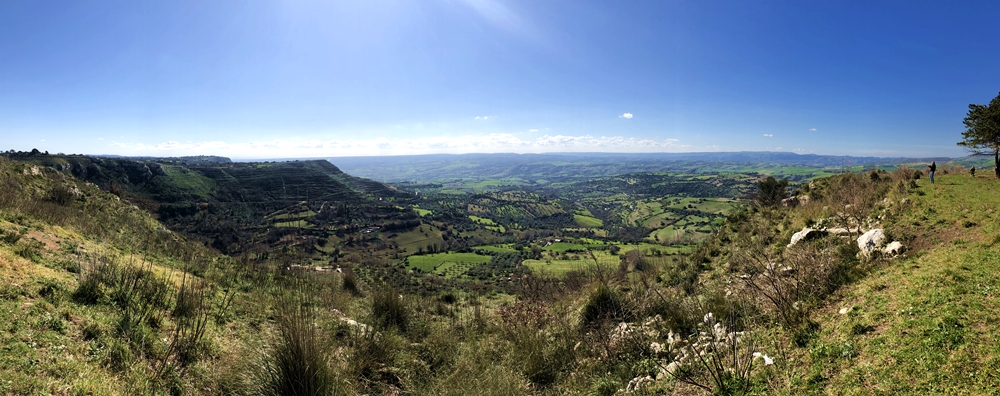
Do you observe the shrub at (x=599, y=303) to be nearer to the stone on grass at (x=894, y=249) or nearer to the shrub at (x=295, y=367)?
the stone on grass at (x=894, y=249)

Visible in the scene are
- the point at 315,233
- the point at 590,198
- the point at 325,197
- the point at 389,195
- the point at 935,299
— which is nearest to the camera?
the point at 935,299

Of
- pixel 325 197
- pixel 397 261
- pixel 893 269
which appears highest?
pixel 893 269

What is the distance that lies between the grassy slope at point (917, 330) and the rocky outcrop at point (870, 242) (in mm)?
775

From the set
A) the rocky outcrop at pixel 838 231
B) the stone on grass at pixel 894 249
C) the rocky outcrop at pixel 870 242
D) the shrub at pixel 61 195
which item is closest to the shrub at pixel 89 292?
the rocky outcrop at pixel 870 242

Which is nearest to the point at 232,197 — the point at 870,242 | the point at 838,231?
the point at 838,231

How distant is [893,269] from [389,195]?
129325 millimetres

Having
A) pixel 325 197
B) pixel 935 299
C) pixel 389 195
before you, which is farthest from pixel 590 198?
pixel 935 299

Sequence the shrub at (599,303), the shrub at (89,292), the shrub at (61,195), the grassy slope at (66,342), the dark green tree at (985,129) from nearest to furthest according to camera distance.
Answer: the grassy slope at (66,342)
the shrub at (89,292)
the shrub at (599,303)
the dark green tree at (985,129)
the shrub at (61,195)

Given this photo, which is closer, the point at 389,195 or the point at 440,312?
the point at 440,312

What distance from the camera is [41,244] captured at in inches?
351

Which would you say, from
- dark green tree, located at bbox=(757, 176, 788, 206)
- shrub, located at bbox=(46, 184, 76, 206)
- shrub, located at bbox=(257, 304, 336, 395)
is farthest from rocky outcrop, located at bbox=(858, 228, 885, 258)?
shrub, located at bbox=(46, 184, 76, 206)

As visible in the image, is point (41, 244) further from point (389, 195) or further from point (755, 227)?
point (389, 195)

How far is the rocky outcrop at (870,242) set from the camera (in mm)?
7537

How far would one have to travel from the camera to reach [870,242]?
310 inches
